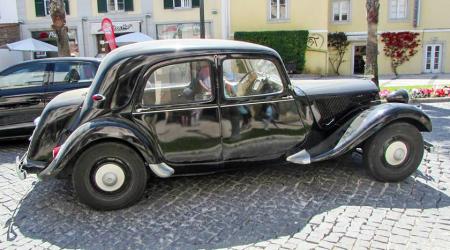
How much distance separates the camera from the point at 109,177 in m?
4.22

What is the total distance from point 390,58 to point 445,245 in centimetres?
2102

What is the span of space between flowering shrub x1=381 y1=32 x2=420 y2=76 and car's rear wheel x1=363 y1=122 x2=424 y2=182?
19.1 m

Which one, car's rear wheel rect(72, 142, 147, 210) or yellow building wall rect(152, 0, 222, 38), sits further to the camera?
→ yellow building wall rect(152, 0, 222, 38)

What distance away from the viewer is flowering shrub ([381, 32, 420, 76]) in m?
22.1

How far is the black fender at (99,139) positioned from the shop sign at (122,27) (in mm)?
19782

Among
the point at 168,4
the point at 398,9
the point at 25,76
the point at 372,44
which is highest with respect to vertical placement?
the point at 168,4

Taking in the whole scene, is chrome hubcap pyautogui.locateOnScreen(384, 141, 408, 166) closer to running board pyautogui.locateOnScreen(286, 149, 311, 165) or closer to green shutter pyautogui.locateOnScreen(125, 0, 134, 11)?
running board pyautogui.locateOnScreen(286, 149, 311, 165)

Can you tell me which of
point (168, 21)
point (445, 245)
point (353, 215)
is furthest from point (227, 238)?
point (168, 21)

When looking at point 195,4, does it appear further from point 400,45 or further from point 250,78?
point 250,78

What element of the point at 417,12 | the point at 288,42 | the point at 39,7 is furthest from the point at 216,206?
the point at 39,7

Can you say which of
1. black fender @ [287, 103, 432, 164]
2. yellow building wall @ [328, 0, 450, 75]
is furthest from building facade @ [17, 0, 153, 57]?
black fender @ [287, 103, 432, 164]

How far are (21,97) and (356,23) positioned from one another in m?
20.0

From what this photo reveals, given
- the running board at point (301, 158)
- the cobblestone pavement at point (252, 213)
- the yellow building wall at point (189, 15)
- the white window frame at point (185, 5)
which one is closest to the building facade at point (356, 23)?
the yellow building wall at point (189, 15)

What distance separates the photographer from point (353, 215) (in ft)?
13.4
